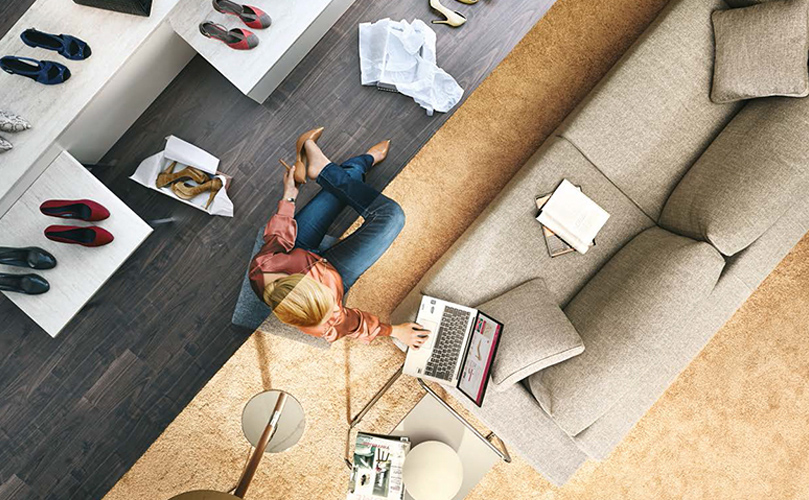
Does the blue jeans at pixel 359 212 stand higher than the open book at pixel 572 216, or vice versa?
the open book at pixel 572 216

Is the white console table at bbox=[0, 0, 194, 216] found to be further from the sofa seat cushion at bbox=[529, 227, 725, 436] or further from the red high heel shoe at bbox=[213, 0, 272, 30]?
the sofa seat cushion at bbox=[529, 227, 725, 436]

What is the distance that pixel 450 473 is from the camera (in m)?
1.83

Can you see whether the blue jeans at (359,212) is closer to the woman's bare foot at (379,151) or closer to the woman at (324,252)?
the woman at (324,252)

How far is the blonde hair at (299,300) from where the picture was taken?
1.50 metres

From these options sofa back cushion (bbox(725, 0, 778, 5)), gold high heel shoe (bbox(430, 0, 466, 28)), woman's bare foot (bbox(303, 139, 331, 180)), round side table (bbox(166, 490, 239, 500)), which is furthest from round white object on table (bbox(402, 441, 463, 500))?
sofa back cushion (bbox(725, 0, 778, 5))

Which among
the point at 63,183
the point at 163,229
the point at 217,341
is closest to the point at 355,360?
the point at 217,341

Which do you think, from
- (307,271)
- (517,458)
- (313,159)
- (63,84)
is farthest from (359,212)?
(517,458)

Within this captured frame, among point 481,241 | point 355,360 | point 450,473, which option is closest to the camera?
point 450,473

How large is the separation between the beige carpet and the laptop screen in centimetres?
58

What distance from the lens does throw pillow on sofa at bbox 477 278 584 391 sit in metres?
1.79

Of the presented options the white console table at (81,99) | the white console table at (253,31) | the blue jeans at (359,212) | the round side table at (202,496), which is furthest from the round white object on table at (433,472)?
the white console table at (253,31)

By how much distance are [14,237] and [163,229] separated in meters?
0.59

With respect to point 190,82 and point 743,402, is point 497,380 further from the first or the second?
point 190,82

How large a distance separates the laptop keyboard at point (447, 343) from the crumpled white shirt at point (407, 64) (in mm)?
1090
